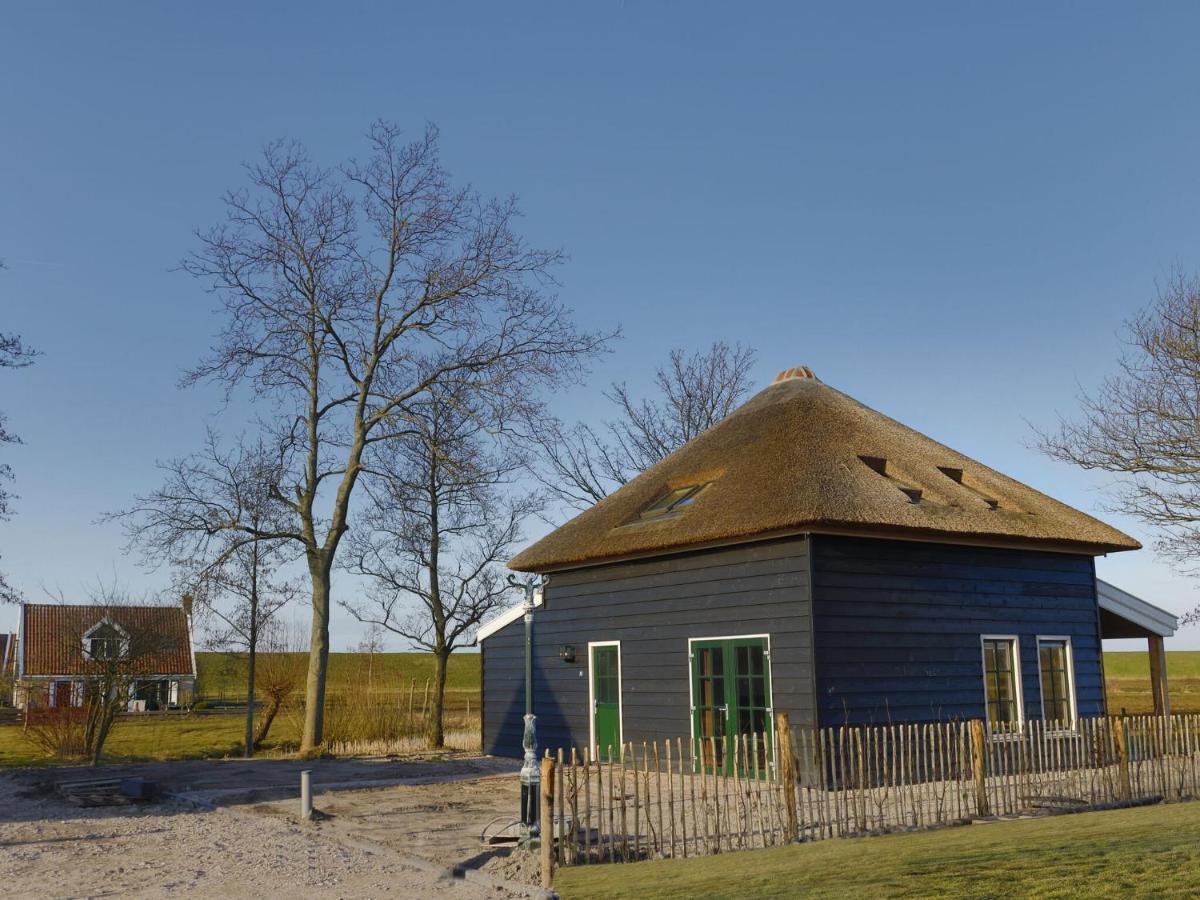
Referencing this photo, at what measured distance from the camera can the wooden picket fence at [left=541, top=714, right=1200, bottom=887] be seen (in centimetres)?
959

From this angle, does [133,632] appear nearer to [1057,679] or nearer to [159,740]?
[159,740]

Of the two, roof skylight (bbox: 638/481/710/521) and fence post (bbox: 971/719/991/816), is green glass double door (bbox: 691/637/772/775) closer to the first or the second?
roof skylight (bbox: 638/481/710/521)

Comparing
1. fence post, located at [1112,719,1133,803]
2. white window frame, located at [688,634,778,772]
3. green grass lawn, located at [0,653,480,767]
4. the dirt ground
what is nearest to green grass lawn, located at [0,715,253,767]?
green grass lawn, located at [0,653,480,767]

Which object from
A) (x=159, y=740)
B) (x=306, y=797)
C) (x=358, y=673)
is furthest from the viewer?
(x=159, y=740)

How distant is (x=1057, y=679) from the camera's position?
54.8ft

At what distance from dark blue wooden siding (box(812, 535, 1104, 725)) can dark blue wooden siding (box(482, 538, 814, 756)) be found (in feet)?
1.45

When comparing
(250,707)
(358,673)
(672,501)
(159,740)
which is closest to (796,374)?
(672,501)

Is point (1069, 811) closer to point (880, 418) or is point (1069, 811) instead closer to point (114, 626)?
point (880, 418)

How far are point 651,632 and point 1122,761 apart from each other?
672cm

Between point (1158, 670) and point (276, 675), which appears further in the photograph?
point (276, 675)

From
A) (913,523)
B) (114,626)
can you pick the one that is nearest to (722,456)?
(913,523)

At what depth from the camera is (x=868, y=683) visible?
1438 cm

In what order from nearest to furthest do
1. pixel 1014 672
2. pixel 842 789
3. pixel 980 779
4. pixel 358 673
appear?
pixel 842 789 → pixel 980 779 → pixel 1014 672 → pixel 358 673

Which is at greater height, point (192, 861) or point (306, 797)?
point (306, 797)
